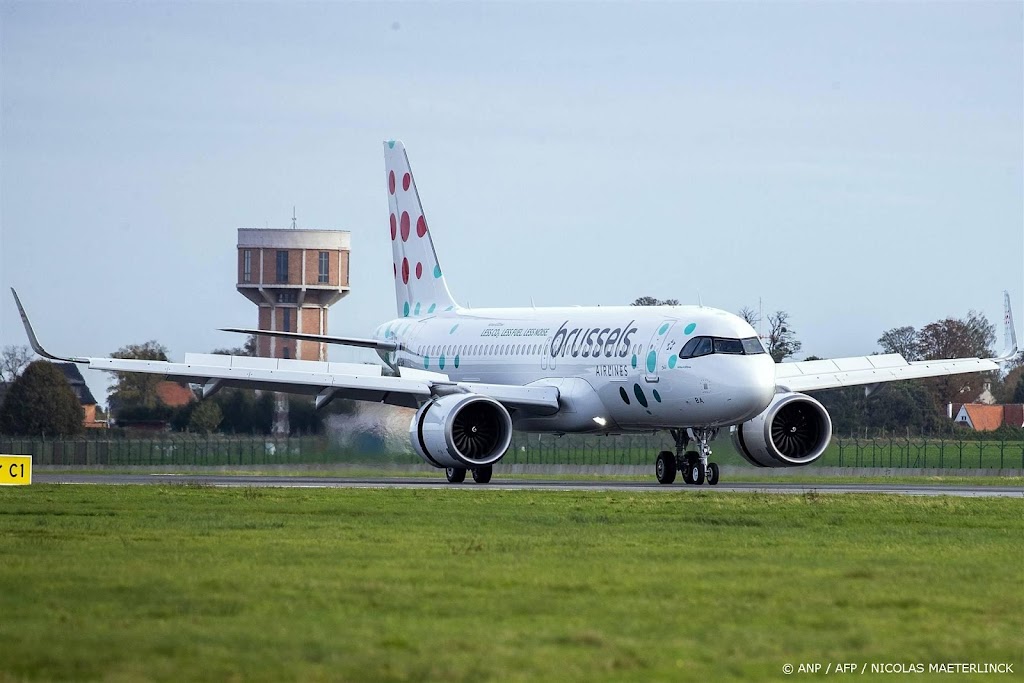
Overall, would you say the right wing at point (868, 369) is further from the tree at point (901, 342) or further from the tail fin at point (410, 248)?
the tree at point (901, 342)

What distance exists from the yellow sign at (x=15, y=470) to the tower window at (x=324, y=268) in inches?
2527

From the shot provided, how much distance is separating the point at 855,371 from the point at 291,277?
59833 millimetres

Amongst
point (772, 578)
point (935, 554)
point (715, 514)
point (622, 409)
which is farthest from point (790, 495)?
point (772, 578)

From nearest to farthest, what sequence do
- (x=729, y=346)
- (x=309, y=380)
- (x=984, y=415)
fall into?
(x=729, y=346) < (x=309, y=380) < (x=984, y=415)

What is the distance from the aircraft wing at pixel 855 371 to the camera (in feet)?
134

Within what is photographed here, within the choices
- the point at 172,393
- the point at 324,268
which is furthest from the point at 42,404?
the point at 324,268

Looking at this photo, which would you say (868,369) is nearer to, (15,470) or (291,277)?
(15,470)

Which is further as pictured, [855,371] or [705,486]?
[855,371]

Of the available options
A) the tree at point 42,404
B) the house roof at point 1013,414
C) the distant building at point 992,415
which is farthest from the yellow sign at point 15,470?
the house roof at point 1013,414

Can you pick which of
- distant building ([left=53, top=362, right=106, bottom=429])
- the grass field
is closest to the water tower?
distant building ([left=53, top=362, right=106, bottom=429])

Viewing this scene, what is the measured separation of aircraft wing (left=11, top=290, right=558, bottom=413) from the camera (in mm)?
39781

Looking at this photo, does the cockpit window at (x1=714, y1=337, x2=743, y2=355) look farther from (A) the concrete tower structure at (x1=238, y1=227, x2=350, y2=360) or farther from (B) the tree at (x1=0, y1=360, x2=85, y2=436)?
(A) the concrete tower structure at (x1=238, y1=227, x2=350, y2=360)

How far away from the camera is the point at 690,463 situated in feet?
121

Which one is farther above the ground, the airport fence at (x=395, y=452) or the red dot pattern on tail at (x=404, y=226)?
the red dot pattern on tail at (x=404, y=226)
